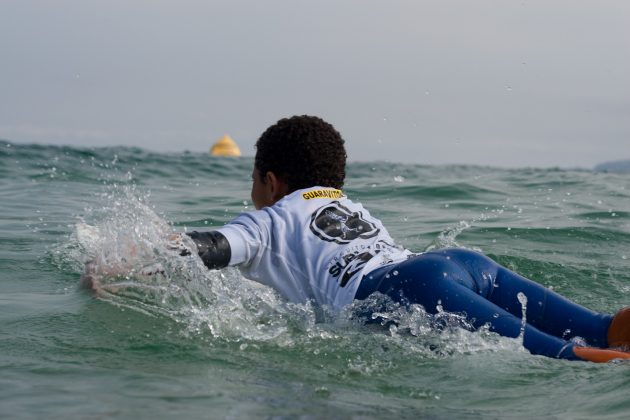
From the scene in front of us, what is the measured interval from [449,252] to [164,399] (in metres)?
1.78

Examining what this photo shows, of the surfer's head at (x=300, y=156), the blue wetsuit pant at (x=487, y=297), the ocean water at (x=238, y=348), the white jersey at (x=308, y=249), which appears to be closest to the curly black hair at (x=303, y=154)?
the surfer's head at (x=300, y=156)

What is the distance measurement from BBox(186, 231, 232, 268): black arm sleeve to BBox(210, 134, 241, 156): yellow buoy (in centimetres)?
2284

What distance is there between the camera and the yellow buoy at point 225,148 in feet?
91.1

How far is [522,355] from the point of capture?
183 inches

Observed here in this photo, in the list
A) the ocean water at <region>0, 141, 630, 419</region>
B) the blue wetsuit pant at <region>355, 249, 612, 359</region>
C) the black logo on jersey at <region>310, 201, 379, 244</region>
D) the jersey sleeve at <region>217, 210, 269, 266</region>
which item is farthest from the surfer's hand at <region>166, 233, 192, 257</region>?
the blue wetsuit pant at <region>355, 249, 612, 359</region>

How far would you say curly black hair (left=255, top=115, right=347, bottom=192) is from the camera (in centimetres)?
540

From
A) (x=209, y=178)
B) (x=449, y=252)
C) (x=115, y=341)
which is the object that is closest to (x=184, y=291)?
(x=115, y=341)

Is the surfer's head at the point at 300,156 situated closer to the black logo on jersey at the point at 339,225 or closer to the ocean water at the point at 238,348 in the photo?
the black logo on jersey at the point at 339,225

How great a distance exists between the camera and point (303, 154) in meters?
5.39

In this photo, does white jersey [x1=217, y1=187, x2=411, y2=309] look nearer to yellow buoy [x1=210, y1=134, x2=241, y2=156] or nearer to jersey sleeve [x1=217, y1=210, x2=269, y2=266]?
jersey sleeve [x1=217, y1=210, x2=269, y2=266]

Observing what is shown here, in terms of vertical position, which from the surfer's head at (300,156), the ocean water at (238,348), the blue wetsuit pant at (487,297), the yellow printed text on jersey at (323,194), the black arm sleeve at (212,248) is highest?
the surfer's head at (300,156)

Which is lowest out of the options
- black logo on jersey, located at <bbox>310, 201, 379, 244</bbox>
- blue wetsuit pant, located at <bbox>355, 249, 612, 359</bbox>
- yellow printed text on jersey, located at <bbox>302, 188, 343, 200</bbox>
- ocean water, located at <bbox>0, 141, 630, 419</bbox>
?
ocean water, located at <bbox>0, 141, 630, 419</bbox>

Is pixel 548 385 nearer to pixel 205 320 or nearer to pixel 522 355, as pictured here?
pixel 522 355

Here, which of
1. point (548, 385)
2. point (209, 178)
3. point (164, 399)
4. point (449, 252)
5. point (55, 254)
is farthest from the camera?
point (209, 178)
